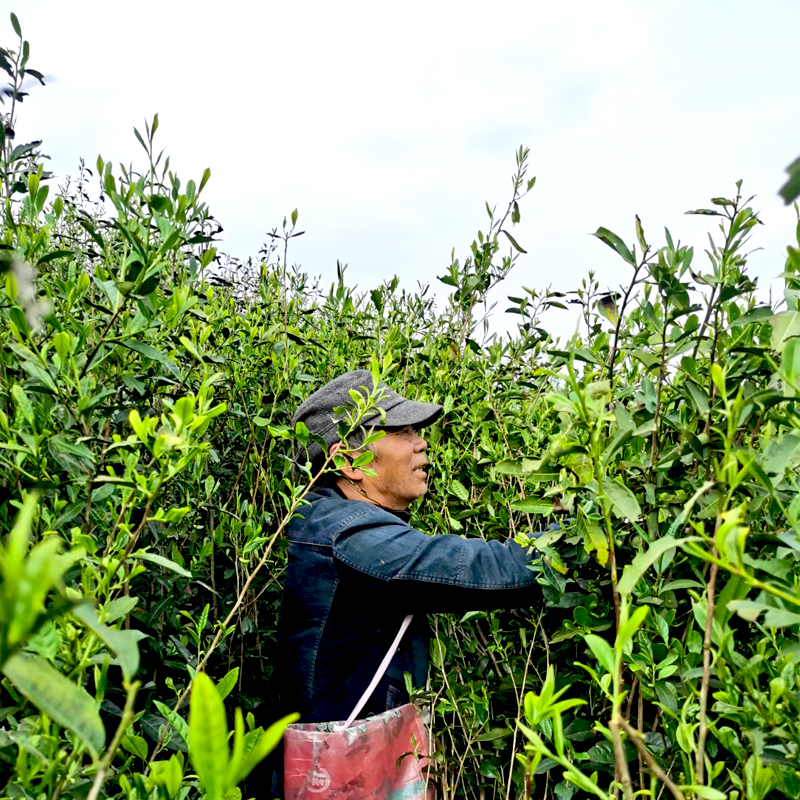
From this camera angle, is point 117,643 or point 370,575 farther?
point 370,575

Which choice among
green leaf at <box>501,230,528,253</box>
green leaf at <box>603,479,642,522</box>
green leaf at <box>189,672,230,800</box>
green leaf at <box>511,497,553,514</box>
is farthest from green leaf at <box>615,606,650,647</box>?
green leaf at <box>501,230,528,253</box>

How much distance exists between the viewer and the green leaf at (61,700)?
2.71 ft

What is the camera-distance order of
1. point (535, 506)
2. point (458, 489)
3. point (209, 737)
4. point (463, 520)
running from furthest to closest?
point (463, 520), point (458, 489), point (535, 506), point (209, 737)

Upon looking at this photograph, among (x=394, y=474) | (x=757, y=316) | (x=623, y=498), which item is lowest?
(x=623, y=498)

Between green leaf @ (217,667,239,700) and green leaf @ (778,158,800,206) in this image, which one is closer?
green leaf @ (778,158,800,206)

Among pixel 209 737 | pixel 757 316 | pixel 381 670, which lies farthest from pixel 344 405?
pixel 209 737

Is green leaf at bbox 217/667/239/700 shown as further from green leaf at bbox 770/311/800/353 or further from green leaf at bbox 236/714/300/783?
green leaf at bbox 770/311/800/353

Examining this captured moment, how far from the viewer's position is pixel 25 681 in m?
0.82

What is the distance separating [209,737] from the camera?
744 millimetres

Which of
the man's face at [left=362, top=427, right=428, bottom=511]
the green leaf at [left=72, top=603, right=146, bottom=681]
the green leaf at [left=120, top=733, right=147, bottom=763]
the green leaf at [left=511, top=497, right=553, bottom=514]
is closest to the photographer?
the green leaf at [left=72, top=603, right=146, bottom=681]

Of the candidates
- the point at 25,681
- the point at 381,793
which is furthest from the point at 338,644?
the point at 25,681

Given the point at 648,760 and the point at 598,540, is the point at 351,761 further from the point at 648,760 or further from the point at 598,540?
the point at 648,760

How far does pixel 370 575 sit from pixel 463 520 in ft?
2.17

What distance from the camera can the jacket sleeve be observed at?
2113mm
